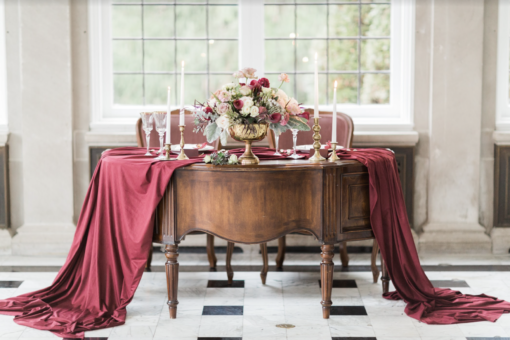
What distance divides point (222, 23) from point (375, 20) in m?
1.26

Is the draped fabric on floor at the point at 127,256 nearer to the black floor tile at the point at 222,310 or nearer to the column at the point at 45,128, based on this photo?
the black floor tile at the point at 222,310

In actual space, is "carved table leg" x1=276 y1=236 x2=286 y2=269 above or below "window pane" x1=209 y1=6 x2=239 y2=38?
below

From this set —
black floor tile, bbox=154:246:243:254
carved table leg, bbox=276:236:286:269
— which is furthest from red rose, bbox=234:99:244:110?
black floor tile, bbox=154:246:243:254

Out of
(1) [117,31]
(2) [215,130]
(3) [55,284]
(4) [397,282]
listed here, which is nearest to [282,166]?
(2) [215,130]

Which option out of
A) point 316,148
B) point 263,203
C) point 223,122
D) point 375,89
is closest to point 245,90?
point 223,122

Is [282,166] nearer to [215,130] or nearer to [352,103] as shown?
[215,130]

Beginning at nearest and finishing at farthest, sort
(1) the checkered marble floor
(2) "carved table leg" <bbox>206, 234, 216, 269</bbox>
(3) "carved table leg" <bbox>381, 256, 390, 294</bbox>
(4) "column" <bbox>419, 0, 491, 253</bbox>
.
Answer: (1) the checkered marble floor
(3) "carved table leg" <bbox>381, 256, 390, 294</bbox>
(2) "carved table leg" <bbox>206, 234, 216, 269</bbox>
(4) "column" <bbox>419, 0, 491, 253</bbox>

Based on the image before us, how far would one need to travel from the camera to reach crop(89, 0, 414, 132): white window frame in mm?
4688

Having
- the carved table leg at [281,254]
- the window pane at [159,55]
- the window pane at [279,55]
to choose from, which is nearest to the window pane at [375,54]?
the window pane at [279,55]

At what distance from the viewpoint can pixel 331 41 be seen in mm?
4891

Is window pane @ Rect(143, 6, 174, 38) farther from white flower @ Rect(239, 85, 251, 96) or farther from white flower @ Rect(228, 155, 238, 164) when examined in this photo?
white flower @ Rect(228, 155, 238, 164)

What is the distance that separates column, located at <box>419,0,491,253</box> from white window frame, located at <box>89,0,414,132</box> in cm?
24

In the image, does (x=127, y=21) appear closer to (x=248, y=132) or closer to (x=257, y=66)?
(x=257, y=66)

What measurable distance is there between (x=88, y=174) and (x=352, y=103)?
2.23 meters
